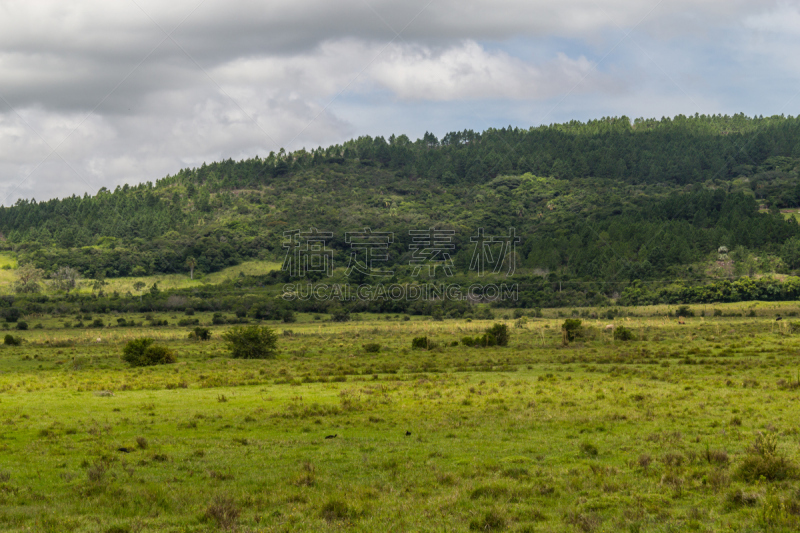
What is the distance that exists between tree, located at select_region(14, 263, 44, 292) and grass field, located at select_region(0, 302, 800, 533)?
9701 centimetres

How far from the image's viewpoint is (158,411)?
21141 mm

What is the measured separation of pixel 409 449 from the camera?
14.6m

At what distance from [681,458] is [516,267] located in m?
132

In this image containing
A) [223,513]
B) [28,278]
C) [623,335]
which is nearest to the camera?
[223,513]

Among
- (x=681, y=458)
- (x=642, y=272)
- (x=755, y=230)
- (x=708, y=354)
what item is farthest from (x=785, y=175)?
(x=681, y=458)

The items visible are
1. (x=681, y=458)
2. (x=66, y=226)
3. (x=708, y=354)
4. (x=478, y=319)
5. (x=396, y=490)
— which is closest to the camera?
(x=396, y=490)

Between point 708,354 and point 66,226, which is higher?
point 66,226

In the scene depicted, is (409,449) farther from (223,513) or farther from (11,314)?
(11,314)

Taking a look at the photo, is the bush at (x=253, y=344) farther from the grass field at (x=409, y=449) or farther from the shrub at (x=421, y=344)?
the shrub at (x=421, y=344)

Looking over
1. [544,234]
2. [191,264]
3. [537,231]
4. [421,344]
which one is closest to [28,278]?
[191,264]

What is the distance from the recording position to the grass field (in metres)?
9.30

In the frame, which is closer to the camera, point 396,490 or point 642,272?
point 396,490

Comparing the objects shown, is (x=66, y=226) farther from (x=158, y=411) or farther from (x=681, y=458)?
(x=681, y=458)

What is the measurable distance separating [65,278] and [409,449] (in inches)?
5200
